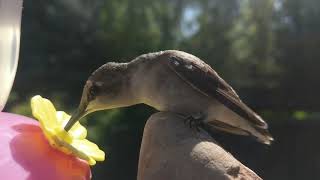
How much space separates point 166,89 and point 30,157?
0.43m

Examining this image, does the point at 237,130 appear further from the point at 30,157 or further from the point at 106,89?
the point at 30,157

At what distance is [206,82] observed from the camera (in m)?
1.72

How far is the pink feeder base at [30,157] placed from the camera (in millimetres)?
1305

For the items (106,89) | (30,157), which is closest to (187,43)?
(106,89)

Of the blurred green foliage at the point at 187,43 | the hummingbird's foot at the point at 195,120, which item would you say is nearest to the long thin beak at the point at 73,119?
the hummingbird's foot at the point at 195,120

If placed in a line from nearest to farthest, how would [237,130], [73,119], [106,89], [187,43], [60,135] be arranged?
[60,135], [73,119], [106,89], [237,130], [187,43]

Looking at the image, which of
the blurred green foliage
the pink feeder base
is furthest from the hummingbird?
the blurred green foliage

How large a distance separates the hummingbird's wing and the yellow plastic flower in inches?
11.6

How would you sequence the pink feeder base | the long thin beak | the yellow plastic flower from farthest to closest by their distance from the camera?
the long thin beak, the yellow plastic flower, the pink feeder base

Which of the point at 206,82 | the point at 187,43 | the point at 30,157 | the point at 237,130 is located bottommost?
the point at 30,157

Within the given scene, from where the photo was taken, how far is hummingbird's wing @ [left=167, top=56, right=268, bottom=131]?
5.53 ft

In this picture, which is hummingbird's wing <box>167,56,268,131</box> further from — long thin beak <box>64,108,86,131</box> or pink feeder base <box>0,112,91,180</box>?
pink feeder base <box>0,112,91,180</box>

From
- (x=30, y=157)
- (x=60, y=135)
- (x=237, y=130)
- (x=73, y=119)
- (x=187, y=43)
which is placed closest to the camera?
(x=30, y=157)

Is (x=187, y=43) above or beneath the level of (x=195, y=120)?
above
